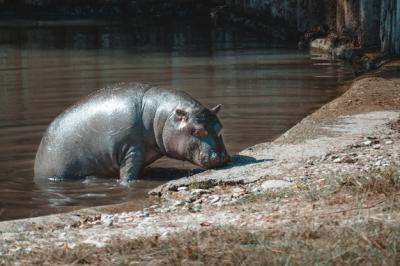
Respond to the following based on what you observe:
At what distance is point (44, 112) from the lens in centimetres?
1438

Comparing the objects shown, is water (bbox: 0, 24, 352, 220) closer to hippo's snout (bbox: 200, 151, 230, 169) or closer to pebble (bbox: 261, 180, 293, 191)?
hippo's snout (bbox: 200, 151, 230, 169)

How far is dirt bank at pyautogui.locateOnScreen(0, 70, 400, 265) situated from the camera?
18.9ft

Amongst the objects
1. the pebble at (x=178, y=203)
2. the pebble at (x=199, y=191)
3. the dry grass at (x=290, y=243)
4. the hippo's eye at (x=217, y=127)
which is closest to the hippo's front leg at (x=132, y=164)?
the hippo's eye at (x=217, y=127)

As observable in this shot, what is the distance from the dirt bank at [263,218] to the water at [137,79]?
2.66ft

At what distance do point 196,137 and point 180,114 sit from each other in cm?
27

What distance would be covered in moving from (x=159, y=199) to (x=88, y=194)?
1.01m

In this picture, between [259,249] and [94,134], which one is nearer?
[259,249]

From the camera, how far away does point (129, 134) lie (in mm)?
9766

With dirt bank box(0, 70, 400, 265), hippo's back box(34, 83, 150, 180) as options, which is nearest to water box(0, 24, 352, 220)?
hippo's back box(34, 83, 150, 180)

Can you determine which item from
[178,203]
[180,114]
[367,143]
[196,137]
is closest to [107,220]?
[178,203]

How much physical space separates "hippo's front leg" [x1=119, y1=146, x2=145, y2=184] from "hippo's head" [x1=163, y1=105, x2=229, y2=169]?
261 mm

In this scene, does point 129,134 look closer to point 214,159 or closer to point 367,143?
point 214,159

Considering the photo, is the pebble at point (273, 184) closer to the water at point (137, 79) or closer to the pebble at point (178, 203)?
the pebble at point (178, 203)

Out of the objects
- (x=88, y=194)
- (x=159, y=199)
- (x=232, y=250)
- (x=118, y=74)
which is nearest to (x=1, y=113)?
(x=118, y=74)
